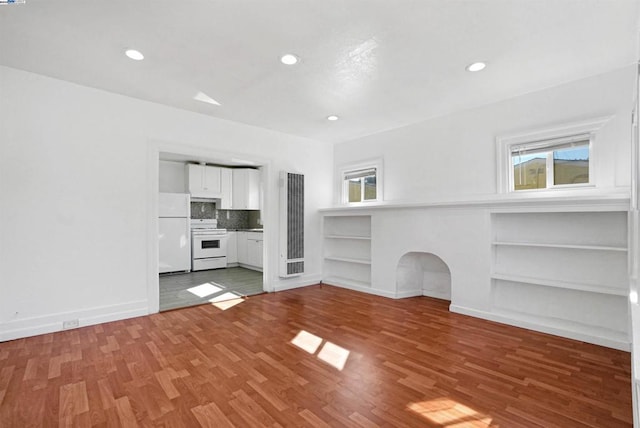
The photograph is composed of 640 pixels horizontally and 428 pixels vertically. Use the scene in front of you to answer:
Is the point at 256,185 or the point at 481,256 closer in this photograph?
the point at 481,256

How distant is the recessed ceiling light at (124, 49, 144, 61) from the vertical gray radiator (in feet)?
8.45

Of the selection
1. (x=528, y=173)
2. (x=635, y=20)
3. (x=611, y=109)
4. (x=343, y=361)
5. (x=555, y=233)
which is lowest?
(x=343, y=361)

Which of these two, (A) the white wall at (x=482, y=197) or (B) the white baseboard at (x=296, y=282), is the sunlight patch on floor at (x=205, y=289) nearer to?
(B) the white baseboard at (x=296, y=282)

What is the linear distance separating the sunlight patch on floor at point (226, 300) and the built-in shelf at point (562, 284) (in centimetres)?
331

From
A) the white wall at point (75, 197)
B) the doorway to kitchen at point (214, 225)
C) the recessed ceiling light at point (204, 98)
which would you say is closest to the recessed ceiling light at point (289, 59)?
the recessed ceiling light at point (204, 98)

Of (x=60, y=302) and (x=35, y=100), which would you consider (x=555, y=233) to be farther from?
(x=35, y=100)

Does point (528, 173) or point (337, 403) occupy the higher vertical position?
point (528, 173)

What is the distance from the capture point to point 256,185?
736 cm

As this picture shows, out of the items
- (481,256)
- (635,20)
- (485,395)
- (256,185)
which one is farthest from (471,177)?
(256,185)

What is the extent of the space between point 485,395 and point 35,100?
4.68 m

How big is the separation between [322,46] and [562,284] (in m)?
3.25

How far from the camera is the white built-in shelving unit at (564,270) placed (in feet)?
9.51

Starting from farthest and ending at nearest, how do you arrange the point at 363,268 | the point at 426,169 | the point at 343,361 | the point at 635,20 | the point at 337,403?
the point at 363,268 → the point at 426,169 → the point at 343,361 → the point at 635,20 → the point at 337,403

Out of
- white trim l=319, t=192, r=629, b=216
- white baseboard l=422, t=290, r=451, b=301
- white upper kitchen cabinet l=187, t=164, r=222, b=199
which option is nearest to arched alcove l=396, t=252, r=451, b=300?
white baseboard l=422, t=290, r=451, b=301
